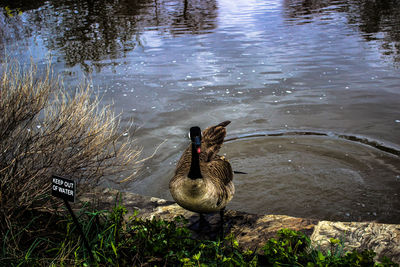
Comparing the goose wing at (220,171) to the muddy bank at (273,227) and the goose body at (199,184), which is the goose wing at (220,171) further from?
the muddy bank at (273,227)

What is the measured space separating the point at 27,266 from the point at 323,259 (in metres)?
2.89

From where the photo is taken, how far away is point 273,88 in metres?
9.94

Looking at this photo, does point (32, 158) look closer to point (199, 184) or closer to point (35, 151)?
point (35, 151)

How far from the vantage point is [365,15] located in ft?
63.2

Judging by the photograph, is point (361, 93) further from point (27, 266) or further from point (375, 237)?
point (27, 266)

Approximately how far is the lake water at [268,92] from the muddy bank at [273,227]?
1.26 m

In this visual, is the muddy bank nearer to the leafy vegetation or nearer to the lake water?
the leafy vegetation

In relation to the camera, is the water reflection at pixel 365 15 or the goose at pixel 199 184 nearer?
the goose at pixel 199 184

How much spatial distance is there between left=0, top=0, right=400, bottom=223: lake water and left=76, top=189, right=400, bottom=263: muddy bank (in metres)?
1.26

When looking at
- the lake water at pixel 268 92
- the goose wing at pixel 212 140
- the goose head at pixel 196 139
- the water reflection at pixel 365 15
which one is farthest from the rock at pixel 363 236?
the water reflection at pixel 365 15

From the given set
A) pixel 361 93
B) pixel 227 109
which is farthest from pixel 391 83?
pixel 227 109

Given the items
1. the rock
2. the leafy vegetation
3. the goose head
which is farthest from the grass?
the rock

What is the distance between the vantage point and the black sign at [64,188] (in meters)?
Result: 2.90

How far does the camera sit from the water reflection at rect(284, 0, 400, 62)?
1390cm
